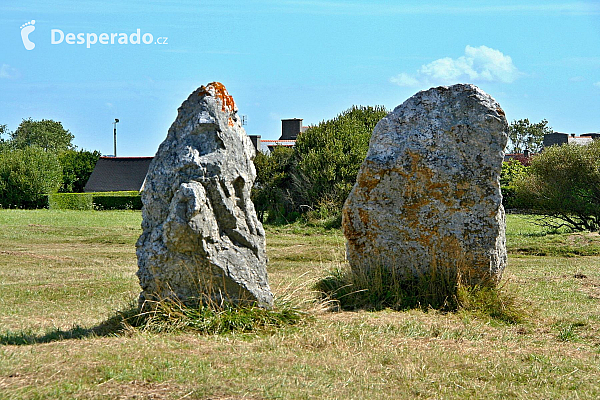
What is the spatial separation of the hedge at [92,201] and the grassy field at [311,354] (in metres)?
32.4

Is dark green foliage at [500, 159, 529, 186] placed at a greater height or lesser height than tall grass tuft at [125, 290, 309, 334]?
greater

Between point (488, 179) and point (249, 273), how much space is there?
149 inches

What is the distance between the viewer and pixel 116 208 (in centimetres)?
4344

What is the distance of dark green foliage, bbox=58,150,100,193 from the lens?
194ft

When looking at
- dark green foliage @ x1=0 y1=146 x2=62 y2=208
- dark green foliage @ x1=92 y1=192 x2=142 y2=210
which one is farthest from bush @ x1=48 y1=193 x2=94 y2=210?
dark green foliage @ x1=0 y1=146 x2=62 y2=208

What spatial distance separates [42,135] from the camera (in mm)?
89625

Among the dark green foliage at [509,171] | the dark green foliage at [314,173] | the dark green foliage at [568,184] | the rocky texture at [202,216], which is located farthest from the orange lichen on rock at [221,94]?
the dark green foliage at [509,171]

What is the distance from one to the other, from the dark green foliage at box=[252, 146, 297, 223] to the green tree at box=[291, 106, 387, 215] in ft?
1.33

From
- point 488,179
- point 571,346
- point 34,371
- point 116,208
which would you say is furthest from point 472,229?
point 116,208

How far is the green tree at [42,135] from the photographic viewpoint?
8962 centimetres

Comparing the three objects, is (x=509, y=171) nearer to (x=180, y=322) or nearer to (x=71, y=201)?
(x=71, y=201)

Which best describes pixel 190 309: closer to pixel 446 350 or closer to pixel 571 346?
pixel 446 350

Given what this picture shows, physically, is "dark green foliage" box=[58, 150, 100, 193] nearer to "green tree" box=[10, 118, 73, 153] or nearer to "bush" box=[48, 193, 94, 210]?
"bush" box=[48, 193, 94, 210]

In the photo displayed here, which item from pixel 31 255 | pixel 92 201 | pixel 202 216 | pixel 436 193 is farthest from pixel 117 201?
pixel 202 216
